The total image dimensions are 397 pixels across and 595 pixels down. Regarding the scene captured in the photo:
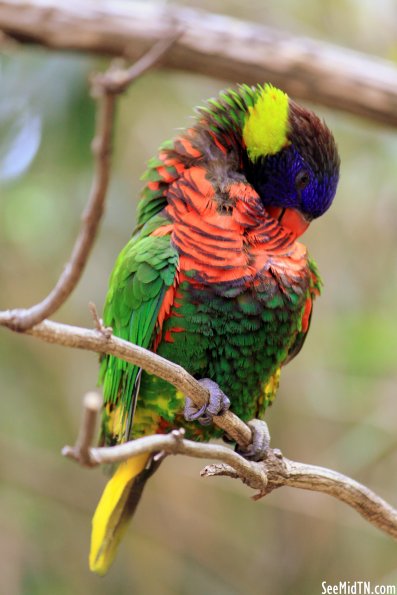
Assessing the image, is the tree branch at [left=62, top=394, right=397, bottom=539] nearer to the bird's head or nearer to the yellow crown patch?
the bird's head

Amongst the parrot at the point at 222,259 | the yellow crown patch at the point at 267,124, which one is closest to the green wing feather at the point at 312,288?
the parrot at the point at 222,259

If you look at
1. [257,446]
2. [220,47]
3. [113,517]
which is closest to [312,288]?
[257,446]

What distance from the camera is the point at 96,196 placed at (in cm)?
133

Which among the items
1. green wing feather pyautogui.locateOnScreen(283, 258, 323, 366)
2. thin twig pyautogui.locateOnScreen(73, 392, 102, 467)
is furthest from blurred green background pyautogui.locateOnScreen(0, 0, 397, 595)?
thin twig pyautogui.locateOnScreen(73, 392, 102, 467)

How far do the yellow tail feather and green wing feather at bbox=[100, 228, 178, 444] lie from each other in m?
0.14

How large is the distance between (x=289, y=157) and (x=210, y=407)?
73 centimetres

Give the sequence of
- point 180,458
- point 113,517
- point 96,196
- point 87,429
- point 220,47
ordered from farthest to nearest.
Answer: point 180,458 → point 220,47 → point 113,517 → point 96,196 → point 87,429

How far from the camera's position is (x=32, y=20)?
3.41 metres

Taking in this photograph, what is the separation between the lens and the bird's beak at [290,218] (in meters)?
2.22

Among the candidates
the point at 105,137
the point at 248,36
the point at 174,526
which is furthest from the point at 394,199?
the point at 105,137

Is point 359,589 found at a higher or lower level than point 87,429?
lower

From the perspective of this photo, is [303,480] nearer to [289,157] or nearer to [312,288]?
[312,288]

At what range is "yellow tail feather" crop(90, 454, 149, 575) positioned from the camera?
2379mm

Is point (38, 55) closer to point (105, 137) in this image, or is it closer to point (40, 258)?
point (40, 258)
